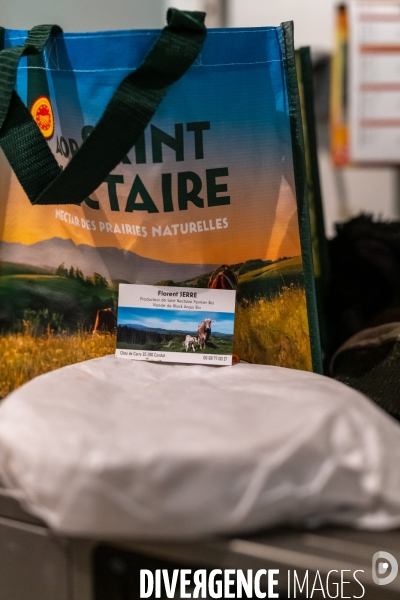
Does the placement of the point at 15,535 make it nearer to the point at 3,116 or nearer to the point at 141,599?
the point at 141,599

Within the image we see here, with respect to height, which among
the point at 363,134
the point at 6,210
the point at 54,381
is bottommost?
the point at 54,381

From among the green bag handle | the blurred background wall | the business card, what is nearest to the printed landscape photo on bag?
the business card

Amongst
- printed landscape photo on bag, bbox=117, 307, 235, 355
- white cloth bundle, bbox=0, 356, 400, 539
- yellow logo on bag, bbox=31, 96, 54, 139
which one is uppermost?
yellow logo on bag, bbox=31, 96, 54, 139

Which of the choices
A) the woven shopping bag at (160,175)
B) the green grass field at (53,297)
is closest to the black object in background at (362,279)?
the woven shopping bag at (160,175)

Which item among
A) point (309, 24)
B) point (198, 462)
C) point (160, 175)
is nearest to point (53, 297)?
point (160, 175)

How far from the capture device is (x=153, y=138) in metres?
0.41

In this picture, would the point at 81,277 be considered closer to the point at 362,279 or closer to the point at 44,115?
the point at 44,115

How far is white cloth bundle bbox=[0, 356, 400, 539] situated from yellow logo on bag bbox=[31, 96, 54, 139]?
0.72ft

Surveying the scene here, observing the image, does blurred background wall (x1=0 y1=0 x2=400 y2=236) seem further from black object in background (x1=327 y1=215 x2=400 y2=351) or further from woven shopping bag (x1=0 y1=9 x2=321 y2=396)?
woven shopping bag (x1=0 y1=9 x2=321 y2=396)

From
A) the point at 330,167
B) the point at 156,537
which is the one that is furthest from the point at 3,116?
the point at 330,167

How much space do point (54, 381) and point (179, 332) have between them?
0.38 ft

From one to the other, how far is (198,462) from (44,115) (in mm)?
308

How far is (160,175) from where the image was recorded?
1.36ft

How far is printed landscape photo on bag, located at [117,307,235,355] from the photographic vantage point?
16.8 inches
